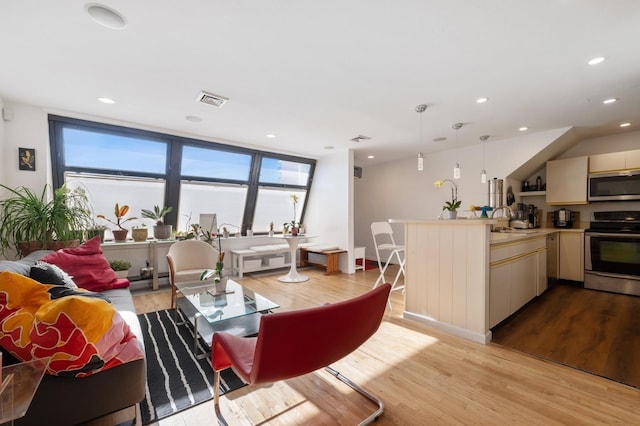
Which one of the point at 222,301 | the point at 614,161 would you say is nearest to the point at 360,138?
the point at 222,301

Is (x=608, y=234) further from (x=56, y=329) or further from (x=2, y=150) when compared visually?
(x=2, y=150)

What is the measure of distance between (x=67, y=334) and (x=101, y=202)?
3909 millimetres

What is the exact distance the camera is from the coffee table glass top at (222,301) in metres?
2.29

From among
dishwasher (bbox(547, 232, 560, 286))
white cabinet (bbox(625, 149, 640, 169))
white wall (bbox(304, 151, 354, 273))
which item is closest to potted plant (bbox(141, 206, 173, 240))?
white wall (bbox(304, 151, 354, 273))

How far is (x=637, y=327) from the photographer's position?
9.36ft

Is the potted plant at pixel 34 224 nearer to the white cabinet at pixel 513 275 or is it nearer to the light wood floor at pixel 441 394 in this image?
the light wood floor at pixel 441 394

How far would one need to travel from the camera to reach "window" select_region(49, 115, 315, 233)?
13.0ft

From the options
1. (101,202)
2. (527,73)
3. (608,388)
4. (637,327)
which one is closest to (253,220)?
(101,202)

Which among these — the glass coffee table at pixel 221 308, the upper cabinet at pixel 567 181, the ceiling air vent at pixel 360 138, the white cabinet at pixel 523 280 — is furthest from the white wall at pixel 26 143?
the upper cabinet at pixel 567 181

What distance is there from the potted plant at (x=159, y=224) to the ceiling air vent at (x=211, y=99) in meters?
2.27

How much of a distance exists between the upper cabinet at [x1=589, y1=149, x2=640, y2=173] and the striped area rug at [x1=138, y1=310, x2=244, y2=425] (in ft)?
19.6

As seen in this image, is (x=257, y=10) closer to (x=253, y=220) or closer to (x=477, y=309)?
(x=477, y=309)

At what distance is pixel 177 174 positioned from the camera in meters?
4.77

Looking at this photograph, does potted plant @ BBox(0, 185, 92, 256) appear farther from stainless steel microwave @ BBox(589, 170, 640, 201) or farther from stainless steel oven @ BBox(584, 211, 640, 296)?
stainless steel microwave @ BBox(589, 170, 640, 201)
